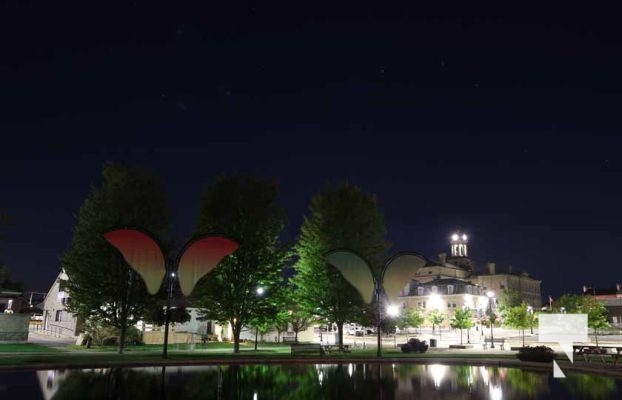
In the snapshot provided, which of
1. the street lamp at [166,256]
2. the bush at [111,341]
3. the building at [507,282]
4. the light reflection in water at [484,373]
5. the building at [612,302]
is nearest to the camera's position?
the light reflection in water at [484,373]

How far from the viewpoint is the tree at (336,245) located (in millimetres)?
42844

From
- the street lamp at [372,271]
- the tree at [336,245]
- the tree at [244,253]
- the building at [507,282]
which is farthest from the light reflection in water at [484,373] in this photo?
the building at [507,282]

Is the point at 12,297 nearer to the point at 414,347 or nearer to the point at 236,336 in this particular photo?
the point at 236,336

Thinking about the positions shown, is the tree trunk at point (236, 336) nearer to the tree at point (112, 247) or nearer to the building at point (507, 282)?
the tree at point (112, 247)

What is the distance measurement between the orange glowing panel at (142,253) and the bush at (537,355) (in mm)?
24472

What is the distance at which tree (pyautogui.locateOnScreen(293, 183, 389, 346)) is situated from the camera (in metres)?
42.8

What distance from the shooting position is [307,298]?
43156 millimetres

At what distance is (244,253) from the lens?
4003 centimetres

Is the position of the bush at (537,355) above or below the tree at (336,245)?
below

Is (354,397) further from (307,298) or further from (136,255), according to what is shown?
(307,298)

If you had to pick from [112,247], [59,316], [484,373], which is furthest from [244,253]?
[59,316]

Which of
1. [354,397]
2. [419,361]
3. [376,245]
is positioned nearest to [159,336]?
[376,245]

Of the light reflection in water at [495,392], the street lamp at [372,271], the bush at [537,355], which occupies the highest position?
the street lamp at [372,271]

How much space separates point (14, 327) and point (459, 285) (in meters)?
103
